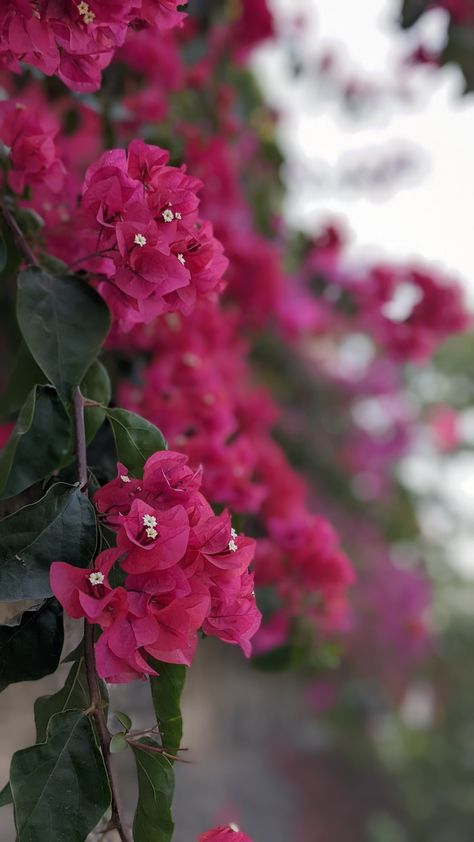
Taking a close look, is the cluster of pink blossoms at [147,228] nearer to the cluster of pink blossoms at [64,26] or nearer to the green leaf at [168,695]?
the cluster of pink blossoms at [64,26]

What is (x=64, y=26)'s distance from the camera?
61cm

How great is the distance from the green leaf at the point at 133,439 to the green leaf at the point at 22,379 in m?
0.16

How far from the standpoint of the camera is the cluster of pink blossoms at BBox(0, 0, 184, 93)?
23.5 inches

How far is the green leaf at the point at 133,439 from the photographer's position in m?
0.63

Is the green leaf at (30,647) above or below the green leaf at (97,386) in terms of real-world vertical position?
below

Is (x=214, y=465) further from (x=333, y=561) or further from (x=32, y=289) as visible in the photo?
(x=32, y=289)

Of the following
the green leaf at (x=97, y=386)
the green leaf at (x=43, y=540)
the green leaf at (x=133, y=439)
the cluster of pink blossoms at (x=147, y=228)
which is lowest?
the green leaf at (x=97, y=386)

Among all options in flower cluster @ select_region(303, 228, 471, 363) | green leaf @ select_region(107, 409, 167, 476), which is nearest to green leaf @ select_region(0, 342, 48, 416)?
green leaf @ select_region(107, 409, 167, 476)

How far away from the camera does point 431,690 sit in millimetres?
4062

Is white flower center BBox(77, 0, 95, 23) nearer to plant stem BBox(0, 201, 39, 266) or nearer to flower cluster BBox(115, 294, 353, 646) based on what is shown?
plant stem BBox(0, 201, 39, 266)

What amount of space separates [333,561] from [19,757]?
0.72 meters

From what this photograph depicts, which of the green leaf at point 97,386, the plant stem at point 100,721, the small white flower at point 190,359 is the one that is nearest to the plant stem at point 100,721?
the plant stem at point 100,721

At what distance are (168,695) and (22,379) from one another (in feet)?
1.06

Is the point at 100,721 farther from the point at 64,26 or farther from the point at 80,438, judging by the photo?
the point at 64,26
